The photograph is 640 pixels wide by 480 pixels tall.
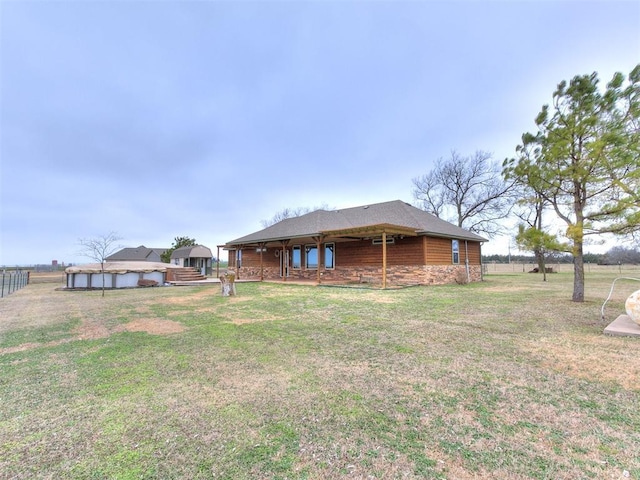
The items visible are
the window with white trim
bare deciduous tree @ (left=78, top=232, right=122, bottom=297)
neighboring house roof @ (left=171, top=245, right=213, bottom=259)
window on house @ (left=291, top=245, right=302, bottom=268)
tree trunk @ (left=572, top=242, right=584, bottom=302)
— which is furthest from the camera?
neighboring house roof @ (left=171, top=245, right=213, bottom=259)

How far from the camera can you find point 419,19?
34.7ft

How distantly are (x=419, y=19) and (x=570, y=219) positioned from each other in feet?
28.0

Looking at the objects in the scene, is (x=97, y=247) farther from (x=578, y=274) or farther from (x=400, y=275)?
(x=578, y=274)

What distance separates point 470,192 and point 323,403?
99.0ft

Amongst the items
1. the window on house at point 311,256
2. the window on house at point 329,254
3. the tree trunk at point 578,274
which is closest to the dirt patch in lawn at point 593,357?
the tree trunk at point 578,274

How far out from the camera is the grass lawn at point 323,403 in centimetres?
193

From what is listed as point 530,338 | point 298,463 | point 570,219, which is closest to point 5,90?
point 298,463

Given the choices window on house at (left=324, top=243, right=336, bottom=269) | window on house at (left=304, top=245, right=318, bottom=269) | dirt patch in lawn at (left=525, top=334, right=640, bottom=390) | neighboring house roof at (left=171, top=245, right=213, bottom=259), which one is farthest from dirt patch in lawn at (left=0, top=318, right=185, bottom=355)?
neighboring house roof at (left=171, top=245, right=213, bottom=259)

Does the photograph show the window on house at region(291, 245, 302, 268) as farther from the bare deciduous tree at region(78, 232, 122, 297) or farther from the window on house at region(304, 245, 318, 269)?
the bare deciduous tree at region(78, 232, 122, 297)

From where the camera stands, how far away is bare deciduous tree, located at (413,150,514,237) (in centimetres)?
2706

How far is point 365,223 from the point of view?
1576cm

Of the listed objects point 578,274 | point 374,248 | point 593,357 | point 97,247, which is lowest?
point 593,357

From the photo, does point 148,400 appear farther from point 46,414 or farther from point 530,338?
point 530,338

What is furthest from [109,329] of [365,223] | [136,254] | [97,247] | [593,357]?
[136,254]
